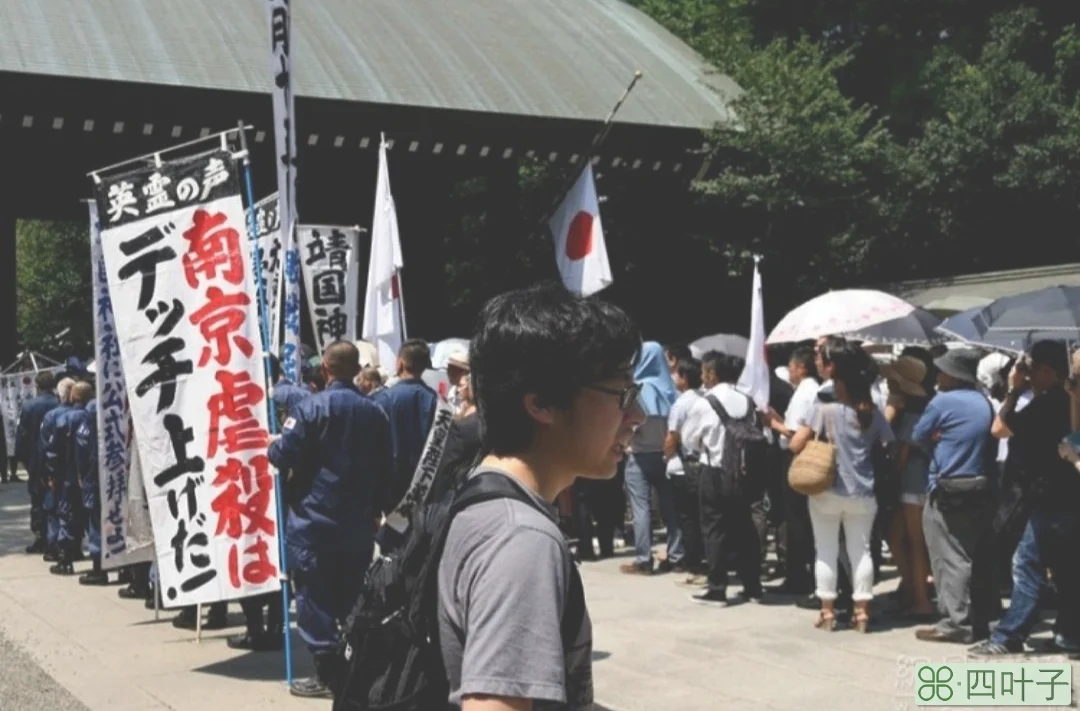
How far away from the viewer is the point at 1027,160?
16.8 m

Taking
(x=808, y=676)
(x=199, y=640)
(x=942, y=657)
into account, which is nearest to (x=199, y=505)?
(x=199, y=640)

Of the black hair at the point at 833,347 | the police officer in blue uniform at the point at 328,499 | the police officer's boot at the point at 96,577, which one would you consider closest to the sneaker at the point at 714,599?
the black hair at the point at 833,347

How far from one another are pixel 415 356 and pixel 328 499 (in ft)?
4.73

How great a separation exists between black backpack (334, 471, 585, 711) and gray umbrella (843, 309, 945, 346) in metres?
7.98

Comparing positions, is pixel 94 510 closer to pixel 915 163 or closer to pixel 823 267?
pixel 823 267

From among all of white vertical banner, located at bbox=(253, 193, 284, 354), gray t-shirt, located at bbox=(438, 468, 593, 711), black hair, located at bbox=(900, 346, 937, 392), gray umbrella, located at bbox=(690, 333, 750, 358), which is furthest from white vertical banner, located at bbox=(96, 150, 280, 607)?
gray umbrella, located at bbox=(690, 333, 750, 358)

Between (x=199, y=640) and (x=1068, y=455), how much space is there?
16.9 feet

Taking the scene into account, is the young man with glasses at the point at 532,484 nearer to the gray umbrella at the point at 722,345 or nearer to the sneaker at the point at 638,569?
the sneaker at the point at 638,569

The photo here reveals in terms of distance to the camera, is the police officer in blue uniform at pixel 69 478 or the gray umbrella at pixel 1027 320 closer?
the gray umbrella at pixel 1027 320

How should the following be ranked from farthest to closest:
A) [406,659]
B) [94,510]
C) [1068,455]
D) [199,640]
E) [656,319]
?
[656,319]
[94,510]
[199,640]
[1068,455]
[406,659]

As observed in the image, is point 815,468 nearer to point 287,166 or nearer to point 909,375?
point 909,375

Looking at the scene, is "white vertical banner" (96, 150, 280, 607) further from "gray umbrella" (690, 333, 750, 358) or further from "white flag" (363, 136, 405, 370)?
"gray umbrella" (690, 333, 750, 358)

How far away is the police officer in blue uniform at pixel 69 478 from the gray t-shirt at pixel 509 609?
8867mm

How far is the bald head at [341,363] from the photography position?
19.6 feet
